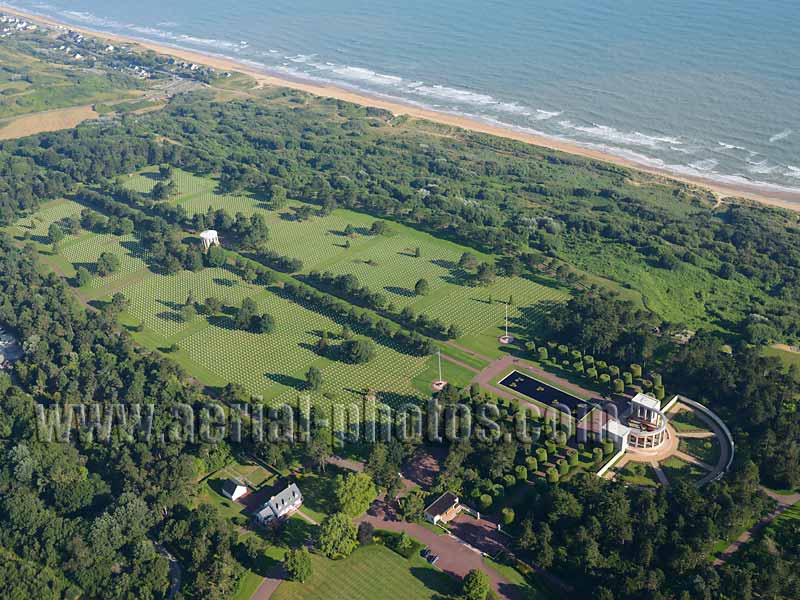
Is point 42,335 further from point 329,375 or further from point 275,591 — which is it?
point 275,591

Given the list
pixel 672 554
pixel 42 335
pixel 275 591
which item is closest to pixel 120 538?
pixel 275 591

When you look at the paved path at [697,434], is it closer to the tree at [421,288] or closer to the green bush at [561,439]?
the green bush at [561,439]

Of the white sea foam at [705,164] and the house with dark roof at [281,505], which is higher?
the white sea foam at [705,164]

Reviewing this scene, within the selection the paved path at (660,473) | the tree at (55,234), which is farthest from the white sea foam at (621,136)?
the tree at (55,234)

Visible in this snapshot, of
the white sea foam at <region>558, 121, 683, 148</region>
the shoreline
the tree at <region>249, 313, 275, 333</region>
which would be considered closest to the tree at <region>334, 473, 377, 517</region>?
the tree at <region>249, 313, 275, 333</region>

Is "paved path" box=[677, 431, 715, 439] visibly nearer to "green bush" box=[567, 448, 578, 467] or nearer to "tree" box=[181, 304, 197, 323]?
"green bush" box=[567, 448, 578, 467]

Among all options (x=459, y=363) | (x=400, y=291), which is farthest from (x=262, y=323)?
(x=459, y=363)
